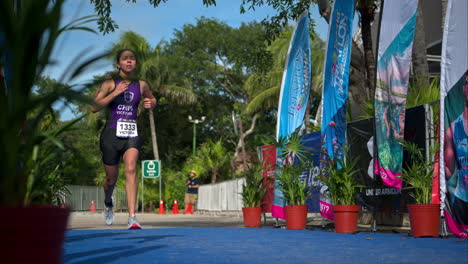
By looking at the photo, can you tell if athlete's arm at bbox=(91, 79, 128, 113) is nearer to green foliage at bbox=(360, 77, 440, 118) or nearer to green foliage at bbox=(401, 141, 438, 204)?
green foliage at bbox=(401, 141, 438, 204)

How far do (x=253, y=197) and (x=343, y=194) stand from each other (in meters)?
2.48

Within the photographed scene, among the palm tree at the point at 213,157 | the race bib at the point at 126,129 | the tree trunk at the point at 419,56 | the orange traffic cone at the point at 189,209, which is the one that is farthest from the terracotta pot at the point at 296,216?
the palm tree at the point at 213,157

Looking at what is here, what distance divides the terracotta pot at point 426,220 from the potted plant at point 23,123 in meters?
5.21

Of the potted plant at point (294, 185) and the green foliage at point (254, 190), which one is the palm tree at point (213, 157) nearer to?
the green foliage at point (254, 190)

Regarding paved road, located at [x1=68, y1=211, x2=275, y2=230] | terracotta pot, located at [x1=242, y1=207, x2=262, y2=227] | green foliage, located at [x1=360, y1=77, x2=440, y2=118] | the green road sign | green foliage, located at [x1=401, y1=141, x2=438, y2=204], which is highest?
green foliage, located at [x1=360, y1=77, x2=440, y2=118]

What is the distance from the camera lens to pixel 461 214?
6.26 metres

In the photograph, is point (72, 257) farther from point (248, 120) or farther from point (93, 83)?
point (248, 120)

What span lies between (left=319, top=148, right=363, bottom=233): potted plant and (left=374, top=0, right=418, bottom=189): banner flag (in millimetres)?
447

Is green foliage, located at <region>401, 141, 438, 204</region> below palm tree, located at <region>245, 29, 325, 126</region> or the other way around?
below

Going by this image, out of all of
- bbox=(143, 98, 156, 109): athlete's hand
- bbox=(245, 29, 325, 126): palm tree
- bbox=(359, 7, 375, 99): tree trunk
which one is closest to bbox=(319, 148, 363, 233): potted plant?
bbox=(143, 98, 156, 109): athlete's hand

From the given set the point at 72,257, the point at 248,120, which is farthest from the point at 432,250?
the point at 248,120

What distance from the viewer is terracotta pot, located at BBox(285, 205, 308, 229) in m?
8.85

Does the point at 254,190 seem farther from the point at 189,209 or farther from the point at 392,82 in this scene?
the point at 189,209

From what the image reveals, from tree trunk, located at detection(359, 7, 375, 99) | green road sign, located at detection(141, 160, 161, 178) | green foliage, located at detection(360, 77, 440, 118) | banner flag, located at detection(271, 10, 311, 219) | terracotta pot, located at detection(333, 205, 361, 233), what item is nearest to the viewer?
terracotta pot, located at detection(333, 205, 361, 233)
